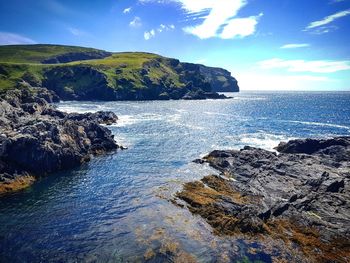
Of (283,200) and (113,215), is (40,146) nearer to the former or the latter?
(113,215)

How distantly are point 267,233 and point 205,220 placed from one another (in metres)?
8.61

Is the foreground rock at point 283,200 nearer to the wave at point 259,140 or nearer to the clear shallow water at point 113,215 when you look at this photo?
the clear shallow water at point 113,215

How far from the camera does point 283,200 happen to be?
4772cm

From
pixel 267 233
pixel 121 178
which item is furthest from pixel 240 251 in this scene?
pixel 121 178

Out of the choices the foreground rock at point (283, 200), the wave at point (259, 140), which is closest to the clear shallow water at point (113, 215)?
the foreground rock at point (283, 200)

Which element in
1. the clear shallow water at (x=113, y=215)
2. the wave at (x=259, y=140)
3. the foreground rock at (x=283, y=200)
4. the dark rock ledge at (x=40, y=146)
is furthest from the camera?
the wave at (x=259, y=140)

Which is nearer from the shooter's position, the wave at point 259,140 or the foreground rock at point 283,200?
the foreground rock at point 283,200

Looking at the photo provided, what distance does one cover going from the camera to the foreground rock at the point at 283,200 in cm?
3689

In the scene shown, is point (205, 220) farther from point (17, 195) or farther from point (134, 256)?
point (17, 195)

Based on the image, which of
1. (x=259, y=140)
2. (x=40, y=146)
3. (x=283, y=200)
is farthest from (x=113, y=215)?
(x=259, y=140)

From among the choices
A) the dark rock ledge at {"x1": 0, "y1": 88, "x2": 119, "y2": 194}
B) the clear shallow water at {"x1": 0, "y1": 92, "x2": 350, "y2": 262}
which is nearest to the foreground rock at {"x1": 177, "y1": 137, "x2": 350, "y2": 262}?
the clear shallow water at {"x1": 0, "y1": 92, "x2": 350, "y2": 262}

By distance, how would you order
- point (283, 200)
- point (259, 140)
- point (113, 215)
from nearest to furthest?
point (113, 215) < point (283, 200) < point (259, 140)

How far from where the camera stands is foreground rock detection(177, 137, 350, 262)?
36894 millimetres

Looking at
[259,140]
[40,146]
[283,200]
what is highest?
[40,146]
